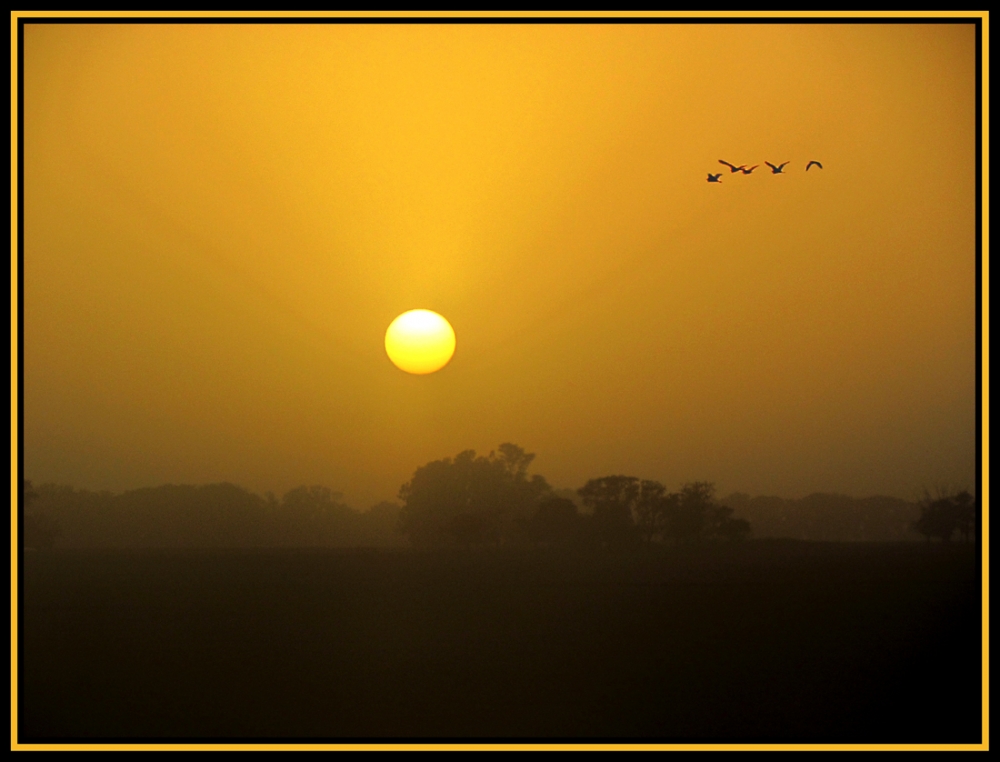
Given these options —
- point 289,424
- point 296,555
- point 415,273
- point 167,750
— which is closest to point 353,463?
point 289,424

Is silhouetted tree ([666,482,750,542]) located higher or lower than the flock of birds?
lower

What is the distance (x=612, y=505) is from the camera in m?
17.3

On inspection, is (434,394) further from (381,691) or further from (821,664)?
(821,664)

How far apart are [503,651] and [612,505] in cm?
511

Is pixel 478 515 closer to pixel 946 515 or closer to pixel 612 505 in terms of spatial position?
pixel 612 505

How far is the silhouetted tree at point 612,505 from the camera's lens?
15.7 m

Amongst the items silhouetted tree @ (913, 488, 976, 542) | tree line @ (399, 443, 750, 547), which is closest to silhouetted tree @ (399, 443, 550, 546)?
tree line @ (399, 443, 750, 547)

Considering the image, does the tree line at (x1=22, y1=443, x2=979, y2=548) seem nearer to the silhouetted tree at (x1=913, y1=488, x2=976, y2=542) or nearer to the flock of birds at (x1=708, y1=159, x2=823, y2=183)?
the silhouetted tree at (x1=913, y1=488, x2=976, y2=542)

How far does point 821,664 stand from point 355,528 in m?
8.60

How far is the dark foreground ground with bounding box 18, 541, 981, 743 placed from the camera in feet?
36.4

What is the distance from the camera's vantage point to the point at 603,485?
51.8ft

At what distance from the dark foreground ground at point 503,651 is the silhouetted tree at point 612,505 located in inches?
54.7

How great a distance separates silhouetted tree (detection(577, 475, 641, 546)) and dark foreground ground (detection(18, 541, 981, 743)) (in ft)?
4.56
